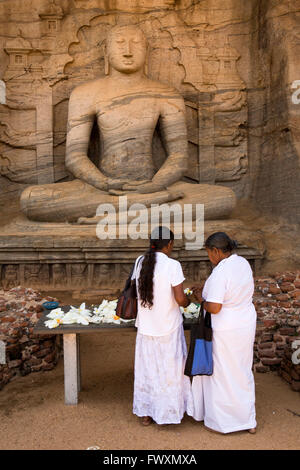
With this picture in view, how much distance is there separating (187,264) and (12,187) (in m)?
3.70

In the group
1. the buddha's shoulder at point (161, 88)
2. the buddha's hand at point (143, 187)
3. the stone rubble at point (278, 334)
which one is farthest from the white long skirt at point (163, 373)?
the buddha's shoulder at point (161, 88)

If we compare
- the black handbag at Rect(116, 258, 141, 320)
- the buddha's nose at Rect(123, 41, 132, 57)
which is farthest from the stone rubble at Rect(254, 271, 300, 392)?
the buddha's nose at Rect(123, 41, 132, 57)

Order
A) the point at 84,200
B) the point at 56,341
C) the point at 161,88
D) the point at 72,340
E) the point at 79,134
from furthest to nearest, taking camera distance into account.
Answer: the point at 161,88, the point at 79,134, the point at 84,200, the point at 56,341, the point at 72,340

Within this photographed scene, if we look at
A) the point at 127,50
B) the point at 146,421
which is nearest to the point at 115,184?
the point at 127,50

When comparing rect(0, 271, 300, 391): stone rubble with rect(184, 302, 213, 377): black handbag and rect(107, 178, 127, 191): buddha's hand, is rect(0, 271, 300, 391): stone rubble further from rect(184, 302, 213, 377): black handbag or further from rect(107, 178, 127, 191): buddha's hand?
rect(107, 178, 127, 191): buddha's hand

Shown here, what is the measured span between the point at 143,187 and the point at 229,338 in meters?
4.33

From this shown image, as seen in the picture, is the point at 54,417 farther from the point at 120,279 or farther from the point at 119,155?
the point at 119,155

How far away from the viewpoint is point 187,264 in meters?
6.09

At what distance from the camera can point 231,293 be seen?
2723 millimetres

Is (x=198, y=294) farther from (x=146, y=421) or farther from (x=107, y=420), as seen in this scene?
(x=107, y=420)

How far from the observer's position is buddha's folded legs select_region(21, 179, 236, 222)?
254 inches

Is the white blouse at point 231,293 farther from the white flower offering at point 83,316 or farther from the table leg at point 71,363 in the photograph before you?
the table leg at point 71,363

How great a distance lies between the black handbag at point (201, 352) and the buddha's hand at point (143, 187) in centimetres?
419

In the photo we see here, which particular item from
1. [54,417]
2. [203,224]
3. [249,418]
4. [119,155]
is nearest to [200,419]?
[249,418]
